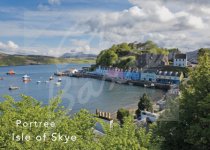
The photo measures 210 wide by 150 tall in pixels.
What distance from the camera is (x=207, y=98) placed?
9.62m

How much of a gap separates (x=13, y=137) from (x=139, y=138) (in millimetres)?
3175

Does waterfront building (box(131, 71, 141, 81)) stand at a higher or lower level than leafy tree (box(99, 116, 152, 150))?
lower

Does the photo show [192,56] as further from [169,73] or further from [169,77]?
[169,77]

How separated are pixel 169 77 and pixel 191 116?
45.0 m

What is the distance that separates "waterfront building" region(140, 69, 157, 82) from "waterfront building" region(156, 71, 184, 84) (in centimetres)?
125

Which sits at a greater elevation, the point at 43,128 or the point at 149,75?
the point at 43,128

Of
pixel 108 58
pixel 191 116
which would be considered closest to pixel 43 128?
pixel 191 116

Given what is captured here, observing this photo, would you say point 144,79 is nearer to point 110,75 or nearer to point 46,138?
point 110,75

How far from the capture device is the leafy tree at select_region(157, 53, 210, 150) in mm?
10006

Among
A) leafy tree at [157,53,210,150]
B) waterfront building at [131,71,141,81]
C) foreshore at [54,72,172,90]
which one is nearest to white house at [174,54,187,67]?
waterfront building at [131,71,141,81]

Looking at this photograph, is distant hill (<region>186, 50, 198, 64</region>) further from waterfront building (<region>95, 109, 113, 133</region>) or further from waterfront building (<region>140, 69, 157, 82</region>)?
waterfront building (<region>95, 109, 113, 133</region>)

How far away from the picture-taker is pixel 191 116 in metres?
10.6

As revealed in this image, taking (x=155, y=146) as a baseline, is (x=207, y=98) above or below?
above

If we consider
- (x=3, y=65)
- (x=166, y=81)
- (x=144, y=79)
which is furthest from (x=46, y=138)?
(x=3, y=65)
